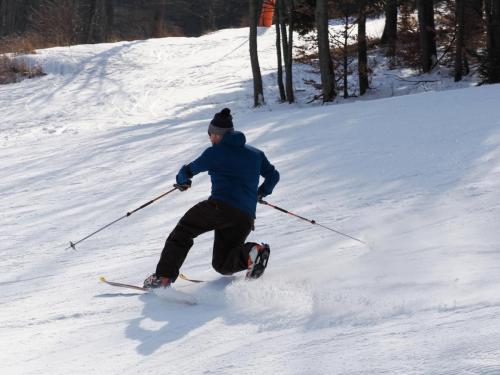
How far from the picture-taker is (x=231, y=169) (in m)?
5.32

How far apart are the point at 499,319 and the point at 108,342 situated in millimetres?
2424

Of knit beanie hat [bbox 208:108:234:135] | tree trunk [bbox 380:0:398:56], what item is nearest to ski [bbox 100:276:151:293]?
knit beanie hat [bbox 208:108:234:135]

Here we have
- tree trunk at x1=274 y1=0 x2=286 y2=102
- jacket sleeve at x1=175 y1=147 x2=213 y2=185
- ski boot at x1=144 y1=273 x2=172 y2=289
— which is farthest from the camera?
tree trunk at x1=274 y1=0 x2=286 y2=102

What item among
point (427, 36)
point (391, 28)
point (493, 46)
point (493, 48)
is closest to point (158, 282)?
point (493, 48)

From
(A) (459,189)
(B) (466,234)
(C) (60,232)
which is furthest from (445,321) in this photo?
(C) (60,232)

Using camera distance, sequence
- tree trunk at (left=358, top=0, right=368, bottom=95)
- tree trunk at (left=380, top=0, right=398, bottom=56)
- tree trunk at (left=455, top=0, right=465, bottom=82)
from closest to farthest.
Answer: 1. tree trunk at (left=455, top=0, right=465, bottom=82)
2. tree trunk at (left=358, top=0, right=368, bottom=95)
3. tree trunk at (left=380, top=0, right=398, bottom=56)

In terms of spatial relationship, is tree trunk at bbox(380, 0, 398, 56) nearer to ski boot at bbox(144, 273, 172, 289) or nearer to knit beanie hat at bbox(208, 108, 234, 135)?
knit beanie hat at bbox(208, 108, 234, 135)

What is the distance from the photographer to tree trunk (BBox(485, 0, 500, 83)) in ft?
57.1

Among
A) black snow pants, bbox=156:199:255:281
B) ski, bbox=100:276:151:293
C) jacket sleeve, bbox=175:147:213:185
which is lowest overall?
ski, bbox=100:276:151:293

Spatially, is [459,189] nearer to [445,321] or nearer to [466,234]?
[466,234]

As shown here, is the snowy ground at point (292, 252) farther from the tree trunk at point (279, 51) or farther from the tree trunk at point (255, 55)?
the tree trunk at point (279, 51)

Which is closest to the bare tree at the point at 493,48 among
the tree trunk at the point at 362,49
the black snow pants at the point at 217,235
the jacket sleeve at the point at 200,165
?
the tree trunk at the point at 362,49

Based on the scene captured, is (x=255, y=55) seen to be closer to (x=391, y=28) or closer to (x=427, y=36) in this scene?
(x=427, y=36)

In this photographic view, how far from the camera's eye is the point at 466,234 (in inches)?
231
